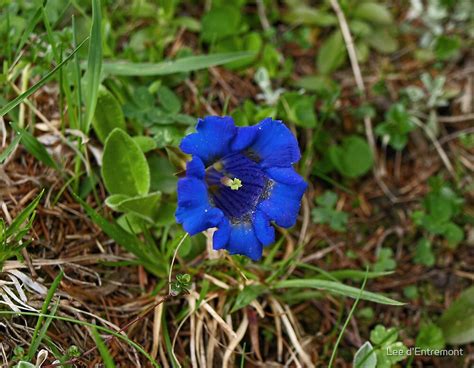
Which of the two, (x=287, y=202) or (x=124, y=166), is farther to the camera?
(x=124, y=166)

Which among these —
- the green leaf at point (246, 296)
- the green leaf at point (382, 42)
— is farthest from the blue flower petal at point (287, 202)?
the green leaf at point (382, 42)

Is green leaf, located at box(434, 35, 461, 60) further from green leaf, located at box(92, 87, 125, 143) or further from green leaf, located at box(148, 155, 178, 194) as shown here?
green leaf, located at box(92, 87, 125, 143)

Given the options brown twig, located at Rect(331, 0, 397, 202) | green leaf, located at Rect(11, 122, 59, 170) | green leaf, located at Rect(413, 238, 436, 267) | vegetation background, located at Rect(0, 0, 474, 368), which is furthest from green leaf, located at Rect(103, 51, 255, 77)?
green leaf, located at Rect(413, 238, 436, 267)

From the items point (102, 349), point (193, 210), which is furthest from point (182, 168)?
point (102, 349)

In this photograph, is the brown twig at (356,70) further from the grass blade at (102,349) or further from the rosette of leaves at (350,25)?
the grass blade at (102,349)

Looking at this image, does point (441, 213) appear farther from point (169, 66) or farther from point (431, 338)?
point (169, 66)

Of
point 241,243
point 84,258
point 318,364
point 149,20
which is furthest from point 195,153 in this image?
point 149,20
